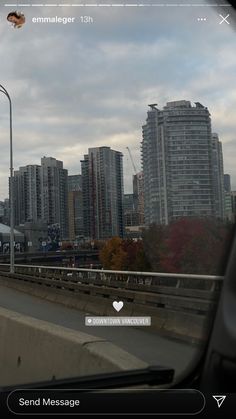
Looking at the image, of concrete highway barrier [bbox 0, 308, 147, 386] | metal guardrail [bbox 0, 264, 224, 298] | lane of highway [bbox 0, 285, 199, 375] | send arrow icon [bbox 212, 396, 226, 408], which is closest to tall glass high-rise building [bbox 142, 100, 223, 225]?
metal guardrail [bbox 0, 264, 224, 298]

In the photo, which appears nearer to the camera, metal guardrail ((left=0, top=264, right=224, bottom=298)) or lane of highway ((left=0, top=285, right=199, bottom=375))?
lane of highway ((left=0, top=285, right=199, bottom=375))

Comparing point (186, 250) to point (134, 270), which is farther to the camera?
point (134, 270)

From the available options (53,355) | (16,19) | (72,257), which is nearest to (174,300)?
(72,257)

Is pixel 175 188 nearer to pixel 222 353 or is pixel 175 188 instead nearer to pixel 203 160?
pixel 203 160

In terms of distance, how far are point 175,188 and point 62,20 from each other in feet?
3.80

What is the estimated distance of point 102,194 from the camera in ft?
11.1

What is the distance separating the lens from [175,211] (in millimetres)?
3180

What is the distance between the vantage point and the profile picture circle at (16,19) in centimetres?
252

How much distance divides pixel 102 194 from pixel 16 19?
1.20 meters

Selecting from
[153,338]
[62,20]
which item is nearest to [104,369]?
[153,338]

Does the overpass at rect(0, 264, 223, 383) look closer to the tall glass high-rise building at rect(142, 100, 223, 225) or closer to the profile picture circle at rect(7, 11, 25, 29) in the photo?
the tall glass high-rise building at rect(142, 100, 223, 225)

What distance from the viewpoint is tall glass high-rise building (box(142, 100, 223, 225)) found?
3123 millimetres

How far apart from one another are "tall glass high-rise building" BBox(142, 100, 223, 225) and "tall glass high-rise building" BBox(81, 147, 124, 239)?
0.19 metres

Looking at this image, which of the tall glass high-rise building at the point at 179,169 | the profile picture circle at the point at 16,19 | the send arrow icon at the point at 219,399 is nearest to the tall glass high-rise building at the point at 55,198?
the tall glass high-rise building at the point at 179,169
